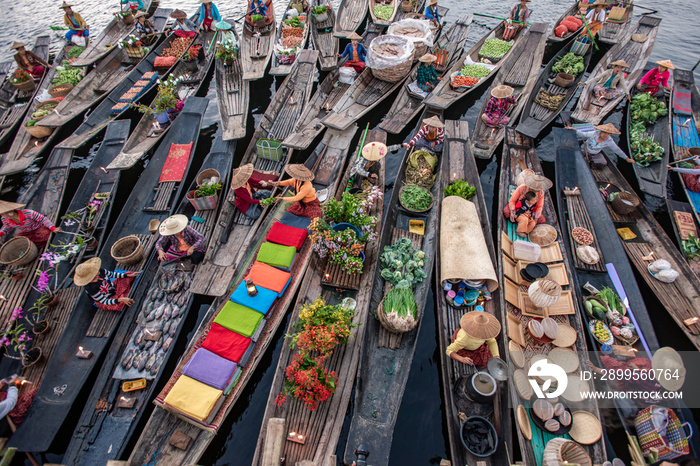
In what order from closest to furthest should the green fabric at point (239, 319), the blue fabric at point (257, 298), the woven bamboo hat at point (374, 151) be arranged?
the green fabric at point (239, 319), the blue fabric at point (257, 298), the woven bamboo hat at point (374, 151)

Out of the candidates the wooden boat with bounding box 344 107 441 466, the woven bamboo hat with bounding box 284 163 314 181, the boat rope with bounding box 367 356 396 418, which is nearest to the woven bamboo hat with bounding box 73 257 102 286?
the woven bamboo hat with bounding box 284 163 314 181

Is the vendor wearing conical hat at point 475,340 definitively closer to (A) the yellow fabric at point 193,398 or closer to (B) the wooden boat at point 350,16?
(A) the yellow fabric at point 193,398

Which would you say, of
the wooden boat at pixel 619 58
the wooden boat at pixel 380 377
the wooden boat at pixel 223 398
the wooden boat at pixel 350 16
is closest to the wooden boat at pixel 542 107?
the wooden boat at pixel 619 58

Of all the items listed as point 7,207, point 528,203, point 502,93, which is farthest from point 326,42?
point 7,207

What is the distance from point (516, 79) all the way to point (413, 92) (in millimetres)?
5035

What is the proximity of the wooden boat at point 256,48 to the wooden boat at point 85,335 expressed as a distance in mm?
6052

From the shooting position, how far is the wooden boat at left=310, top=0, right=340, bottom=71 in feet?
54.5

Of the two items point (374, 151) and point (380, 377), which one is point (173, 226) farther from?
point (380, 377)

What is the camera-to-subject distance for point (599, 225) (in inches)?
409

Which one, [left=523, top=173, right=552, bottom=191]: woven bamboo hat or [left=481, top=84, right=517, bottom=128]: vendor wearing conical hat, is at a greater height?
[left=481, top=84, right=517, bottom=128]: vendor wearing conical hat

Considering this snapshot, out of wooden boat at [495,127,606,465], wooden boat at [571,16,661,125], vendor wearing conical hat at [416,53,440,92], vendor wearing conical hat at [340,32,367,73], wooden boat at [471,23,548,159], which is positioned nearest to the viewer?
wooden boat at [495,127,606,465]

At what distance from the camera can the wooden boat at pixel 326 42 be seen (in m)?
16.6

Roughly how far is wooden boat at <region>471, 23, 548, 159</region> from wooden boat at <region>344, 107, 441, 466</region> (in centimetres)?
531

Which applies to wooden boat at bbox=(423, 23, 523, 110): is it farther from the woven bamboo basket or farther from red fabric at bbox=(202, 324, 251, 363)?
the woven bamboo basket
